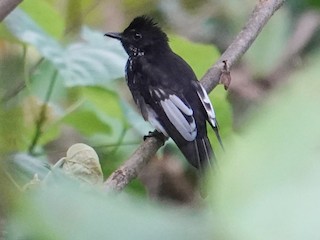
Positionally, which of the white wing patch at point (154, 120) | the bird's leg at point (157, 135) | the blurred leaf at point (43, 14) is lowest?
the bird's leg at point (157, 135)

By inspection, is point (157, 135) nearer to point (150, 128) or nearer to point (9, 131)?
point (150, 128)

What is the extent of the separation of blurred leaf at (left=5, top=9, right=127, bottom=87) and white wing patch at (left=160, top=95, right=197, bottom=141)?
0.30 metres

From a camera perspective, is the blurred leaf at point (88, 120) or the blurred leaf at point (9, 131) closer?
the blurred leaf at point (9, 131)

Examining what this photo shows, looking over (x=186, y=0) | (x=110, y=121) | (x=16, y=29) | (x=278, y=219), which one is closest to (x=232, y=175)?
(x=278, y=219)

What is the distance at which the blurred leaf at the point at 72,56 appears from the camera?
5.41 ft

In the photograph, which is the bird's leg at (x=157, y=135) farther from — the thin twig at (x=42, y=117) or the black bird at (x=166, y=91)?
the thin twig at (x=42, y=117)

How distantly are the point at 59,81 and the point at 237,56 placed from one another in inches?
19.3

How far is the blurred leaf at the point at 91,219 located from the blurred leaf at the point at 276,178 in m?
0.02

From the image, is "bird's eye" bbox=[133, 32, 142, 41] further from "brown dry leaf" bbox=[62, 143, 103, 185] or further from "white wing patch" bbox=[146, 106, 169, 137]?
"brown dry leaf" bbox=[62, 143, 103, 185]

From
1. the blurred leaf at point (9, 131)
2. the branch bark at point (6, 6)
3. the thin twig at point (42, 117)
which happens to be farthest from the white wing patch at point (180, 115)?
the blurred leaf at point (9, 131)

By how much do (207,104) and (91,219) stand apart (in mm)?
A: 1842

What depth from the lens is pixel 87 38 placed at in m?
1.98

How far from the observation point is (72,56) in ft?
5.64

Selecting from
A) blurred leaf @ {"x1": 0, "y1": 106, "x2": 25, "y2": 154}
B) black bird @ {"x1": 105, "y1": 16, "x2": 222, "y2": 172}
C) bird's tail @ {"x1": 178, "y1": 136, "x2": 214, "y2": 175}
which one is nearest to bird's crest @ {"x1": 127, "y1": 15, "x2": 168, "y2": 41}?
black bird @ {"x1": 105, "y1": 16, "x2": 222, "y2": 172}
